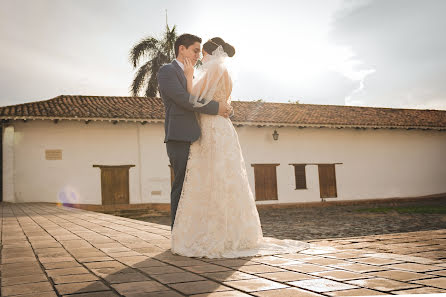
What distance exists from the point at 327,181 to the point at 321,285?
17.8 m

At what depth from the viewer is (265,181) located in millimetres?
18359

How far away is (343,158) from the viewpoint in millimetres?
19719

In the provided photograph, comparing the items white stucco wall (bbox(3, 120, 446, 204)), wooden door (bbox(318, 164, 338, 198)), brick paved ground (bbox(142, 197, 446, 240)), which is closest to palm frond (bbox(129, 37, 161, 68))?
white stucco wall (bbox(3, 120, 446, 204))

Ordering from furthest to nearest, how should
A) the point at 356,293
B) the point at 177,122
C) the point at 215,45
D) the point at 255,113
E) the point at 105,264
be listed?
the point at 255,113, the point at 215,45, the point at 177,122, the point at 105,264, the point at 356,293

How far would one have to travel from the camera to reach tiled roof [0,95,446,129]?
15.8 meters

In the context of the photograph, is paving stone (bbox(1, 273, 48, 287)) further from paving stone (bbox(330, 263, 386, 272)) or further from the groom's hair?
the groom's hair

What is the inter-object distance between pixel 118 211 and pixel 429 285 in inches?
583

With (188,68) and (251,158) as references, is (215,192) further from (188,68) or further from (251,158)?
(251,158)

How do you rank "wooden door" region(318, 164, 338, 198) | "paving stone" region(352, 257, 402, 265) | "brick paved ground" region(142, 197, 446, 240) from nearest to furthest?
"paving stone" region(352, 257, 402, 265)
"brick paved ground" region(142, 197, 446, 240)
"wooden door" region(318, 164, 338, 198)

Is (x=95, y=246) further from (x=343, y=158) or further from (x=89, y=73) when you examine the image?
(x=343, y=158)

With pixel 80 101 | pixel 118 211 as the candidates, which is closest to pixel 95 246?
pixel 118 211

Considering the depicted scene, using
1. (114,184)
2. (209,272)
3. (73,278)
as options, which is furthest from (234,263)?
(114,184)

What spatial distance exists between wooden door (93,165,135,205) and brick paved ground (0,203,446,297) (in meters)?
12.7

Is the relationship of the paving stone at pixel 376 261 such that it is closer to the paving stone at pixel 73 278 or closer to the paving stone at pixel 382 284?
the paving stone at pixel 382 284
